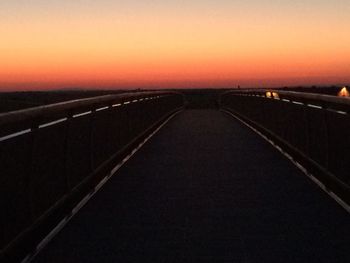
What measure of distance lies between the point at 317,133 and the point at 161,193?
2734mm

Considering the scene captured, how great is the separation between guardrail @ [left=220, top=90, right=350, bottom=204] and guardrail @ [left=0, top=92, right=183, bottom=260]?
3212 mm

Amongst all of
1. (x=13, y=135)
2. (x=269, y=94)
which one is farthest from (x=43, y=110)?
(x=269, y=94)

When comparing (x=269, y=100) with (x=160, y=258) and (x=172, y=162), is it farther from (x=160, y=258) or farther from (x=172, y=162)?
(x=160, y=258)

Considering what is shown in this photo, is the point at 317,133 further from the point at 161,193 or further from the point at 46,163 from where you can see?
the point at 46,163

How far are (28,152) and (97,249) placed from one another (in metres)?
1.07

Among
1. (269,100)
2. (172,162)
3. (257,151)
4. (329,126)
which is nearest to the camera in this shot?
(329,126)

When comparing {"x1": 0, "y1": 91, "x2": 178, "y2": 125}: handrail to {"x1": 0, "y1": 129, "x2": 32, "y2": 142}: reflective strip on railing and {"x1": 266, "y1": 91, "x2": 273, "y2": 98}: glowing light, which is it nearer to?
{"x1": 0, "y1": 129, "x2": 32, "y2": 142}: reflective strip on railing

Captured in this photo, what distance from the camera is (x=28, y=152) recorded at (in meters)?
6.17

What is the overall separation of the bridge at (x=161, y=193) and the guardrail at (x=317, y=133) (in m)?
0.02

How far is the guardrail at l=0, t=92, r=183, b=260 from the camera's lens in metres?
5.63

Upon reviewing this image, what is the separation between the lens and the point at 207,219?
7.45 meters

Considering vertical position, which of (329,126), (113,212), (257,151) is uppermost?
(329,126)

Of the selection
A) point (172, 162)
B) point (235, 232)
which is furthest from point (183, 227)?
point (172, 162)

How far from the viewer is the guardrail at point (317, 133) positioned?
8516 millimetres
